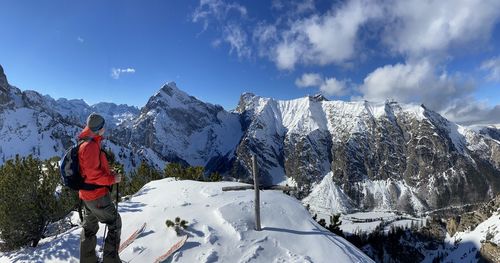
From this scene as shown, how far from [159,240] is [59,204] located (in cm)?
1070

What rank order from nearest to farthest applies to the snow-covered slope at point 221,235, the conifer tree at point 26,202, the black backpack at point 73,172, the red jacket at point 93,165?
the red jacket at point 93,165 < the black backpack at point 73,172 < the snow-covered slope at point 221,235 < the conifer tree at point 26,202

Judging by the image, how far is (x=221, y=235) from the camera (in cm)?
1733

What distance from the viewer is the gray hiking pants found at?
1311 centimetres

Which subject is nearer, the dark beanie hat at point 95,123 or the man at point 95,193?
the man at point 95,193

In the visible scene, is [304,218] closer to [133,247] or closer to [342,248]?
[342,248]

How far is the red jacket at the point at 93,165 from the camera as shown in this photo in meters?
12.3

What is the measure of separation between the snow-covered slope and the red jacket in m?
4.63

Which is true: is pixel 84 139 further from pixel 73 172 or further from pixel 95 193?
pixel 95 193

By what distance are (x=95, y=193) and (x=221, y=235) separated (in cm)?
624

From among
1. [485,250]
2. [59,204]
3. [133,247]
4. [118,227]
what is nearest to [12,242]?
[59,204]

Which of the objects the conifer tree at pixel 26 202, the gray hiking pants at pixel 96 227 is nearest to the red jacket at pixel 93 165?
the gray hiking pants at pixel 96 227

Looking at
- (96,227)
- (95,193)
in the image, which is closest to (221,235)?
(96,227)

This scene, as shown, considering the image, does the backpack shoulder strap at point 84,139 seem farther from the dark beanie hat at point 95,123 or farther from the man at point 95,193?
the dark beanie hat at point 95,123

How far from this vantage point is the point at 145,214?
19.8 meters
